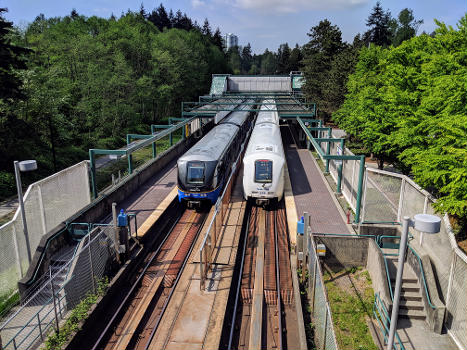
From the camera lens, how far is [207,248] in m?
12.8

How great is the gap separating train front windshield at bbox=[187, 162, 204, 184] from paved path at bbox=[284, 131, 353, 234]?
4823 mm

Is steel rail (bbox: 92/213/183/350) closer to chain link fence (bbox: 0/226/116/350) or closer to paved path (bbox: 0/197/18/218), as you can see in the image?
chain link fence (bbox: 0/226/116/350)

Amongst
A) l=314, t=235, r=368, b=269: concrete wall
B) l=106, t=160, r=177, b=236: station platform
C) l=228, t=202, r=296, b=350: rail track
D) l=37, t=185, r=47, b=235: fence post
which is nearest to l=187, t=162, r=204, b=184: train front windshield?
l=106, t=160, r=177, b=236: station platform

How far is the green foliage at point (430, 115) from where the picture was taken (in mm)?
10406

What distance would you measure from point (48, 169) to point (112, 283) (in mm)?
16308

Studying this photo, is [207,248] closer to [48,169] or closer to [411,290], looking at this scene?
[411,290]

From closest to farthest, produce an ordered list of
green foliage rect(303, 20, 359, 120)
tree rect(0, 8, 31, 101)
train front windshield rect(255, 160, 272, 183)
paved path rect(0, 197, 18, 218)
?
train front windshield rect(255, 160, 272, 183) < paved path rect(0, 197, 18, 218) < tree rect(0, 8, 31, 101) < green foliage rect(303, 20, 359, 120)

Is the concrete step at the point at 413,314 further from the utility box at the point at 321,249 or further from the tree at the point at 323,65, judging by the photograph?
the tree at the point at 323,65

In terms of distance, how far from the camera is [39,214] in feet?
41.1

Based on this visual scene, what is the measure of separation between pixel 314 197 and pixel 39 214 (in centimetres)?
1252

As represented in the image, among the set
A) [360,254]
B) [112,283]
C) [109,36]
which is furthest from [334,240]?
[109,36]

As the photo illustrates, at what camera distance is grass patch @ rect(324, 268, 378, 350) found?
9.97 m

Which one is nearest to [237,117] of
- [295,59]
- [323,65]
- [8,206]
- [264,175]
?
[323,65]

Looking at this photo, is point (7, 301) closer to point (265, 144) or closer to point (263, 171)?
point (263, 171)
